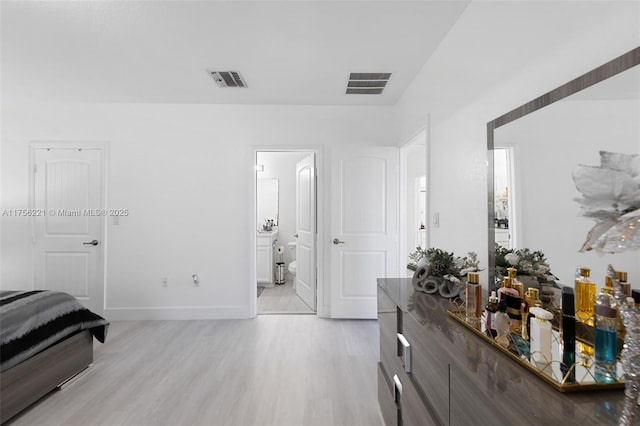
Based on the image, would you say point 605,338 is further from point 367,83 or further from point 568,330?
point 367,83

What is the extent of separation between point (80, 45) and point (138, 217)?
1.85 meters

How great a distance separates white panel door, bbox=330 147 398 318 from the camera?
350cm

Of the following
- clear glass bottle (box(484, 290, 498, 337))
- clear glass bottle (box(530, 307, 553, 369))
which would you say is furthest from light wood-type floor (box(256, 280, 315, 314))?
clear glass bottle (box(530, 307, 553, 369))

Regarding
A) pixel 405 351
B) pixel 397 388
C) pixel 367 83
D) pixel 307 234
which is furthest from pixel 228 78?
pixel 397 388

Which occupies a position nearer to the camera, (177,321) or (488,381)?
(488,381)

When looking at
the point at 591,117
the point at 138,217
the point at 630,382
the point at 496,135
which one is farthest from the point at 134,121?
the point at 630,382

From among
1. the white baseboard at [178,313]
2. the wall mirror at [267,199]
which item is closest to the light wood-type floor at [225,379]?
the white baseboard at [178,313]

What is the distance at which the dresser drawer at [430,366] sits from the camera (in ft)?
3.13

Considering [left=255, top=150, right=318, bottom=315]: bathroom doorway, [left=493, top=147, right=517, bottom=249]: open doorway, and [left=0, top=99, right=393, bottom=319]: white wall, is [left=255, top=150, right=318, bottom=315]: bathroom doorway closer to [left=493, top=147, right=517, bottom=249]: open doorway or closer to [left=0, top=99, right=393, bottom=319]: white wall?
[left=0, top=99, right=393, bottom=319]: white wall

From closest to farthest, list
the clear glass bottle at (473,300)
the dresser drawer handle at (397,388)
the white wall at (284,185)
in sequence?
the clear glass bottle at (473,300) < the dresser drawer handle at (397,388) < the white wall at (284,185)

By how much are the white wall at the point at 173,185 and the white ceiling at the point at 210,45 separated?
33 centimetres

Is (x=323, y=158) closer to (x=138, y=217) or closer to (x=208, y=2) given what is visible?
(x=208, y=2)

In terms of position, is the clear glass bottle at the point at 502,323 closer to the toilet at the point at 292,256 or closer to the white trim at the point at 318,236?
the white trim at the point at 318,236

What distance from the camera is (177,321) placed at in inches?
137
